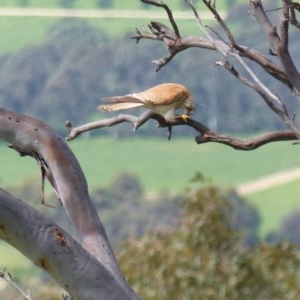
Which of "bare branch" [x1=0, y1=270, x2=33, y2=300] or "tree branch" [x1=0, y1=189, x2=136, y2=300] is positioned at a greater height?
"tree branch" [x1=0, y1=189, x2=136, y2=300]

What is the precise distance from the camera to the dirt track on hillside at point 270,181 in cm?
2848

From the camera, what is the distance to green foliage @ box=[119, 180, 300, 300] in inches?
307

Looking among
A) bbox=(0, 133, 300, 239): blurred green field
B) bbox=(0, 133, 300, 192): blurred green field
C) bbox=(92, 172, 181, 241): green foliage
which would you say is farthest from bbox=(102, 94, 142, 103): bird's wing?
bbox=(0, 133, 300, 192): blurred green field

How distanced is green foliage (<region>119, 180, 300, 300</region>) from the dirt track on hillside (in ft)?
63.8

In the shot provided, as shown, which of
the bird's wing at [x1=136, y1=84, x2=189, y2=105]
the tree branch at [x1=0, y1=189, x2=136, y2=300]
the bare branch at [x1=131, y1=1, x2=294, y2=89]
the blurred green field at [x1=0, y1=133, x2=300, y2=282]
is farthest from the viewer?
the blurred green field at [x1=0, y1=133, x2=300, y2=282]

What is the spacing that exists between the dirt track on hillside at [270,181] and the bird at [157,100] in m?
23.6

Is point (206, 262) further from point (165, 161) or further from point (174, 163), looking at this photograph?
point (165, 161)

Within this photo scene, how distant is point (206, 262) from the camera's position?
7.89 metres

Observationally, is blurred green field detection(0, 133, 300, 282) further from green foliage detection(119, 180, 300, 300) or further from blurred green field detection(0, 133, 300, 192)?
green foliage detection(119, 180, 300, 300)

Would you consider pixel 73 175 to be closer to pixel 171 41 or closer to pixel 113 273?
pixel 113 273

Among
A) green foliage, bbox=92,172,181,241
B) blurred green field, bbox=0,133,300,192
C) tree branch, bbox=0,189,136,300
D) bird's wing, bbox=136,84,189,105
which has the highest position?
tree branch, bbox=0,189,136,300

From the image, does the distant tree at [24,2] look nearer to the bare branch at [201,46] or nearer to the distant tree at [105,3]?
the distant tree at [105,3]

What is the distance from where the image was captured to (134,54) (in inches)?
1101

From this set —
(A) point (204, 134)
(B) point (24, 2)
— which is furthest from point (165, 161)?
(A) point (204, 134)
